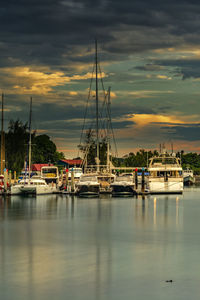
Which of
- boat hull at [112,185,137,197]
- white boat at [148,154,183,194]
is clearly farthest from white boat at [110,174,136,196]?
white boat at [148,154,183,194]

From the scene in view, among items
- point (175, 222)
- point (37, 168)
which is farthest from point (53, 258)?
point (37, 168)

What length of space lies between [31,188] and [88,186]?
9138mm

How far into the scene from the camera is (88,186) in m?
94.3

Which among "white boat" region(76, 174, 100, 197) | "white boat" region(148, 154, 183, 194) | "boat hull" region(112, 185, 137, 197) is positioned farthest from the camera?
"white boat" region(148, 154, 183, 194)

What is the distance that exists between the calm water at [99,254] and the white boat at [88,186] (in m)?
21.8

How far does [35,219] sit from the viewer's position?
6131cm

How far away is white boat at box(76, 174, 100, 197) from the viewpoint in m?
93.3

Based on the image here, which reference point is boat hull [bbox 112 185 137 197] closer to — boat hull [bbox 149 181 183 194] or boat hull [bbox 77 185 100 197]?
boat hull [bbox 149 181 183 194]

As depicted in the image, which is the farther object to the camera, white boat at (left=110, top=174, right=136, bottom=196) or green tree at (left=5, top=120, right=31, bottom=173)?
green tree at (left=5, top=120, right=31, bottom=173)

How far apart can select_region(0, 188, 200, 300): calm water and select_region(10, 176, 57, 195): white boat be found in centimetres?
2277

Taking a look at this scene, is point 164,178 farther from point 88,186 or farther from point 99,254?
point 99,254

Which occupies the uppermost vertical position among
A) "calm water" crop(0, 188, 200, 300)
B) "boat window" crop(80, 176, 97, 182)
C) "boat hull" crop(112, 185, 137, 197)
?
"boat window" crop(80, 176, 97, 182)

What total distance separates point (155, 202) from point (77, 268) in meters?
56.4

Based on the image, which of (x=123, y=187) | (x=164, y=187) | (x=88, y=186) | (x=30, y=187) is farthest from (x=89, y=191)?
(x=164, y=187)
